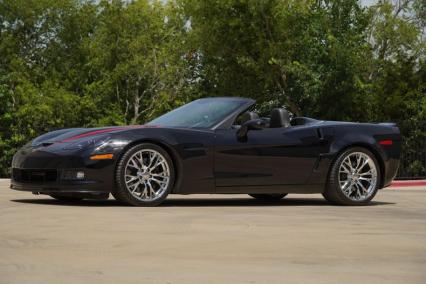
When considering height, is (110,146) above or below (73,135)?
below

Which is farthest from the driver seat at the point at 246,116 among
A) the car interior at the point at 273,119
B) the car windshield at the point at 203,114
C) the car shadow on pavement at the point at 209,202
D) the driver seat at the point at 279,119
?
the car shadow on pavement at the point at 209,202

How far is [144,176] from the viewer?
10.6 meters

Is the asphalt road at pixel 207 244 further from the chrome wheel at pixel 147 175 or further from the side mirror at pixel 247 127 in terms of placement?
the side mirror at pixel 247 127

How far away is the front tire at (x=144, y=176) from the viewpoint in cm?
1052

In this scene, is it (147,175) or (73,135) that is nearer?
(147,175)

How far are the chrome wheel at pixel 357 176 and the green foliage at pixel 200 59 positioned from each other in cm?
1469

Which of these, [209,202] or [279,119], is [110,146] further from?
[279,119]

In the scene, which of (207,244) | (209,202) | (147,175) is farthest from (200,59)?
(207,244)

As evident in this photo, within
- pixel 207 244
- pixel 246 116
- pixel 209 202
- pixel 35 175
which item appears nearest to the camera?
pixel 207 244

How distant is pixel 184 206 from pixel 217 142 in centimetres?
81

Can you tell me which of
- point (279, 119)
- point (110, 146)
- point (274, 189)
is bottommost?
point (274, 189)

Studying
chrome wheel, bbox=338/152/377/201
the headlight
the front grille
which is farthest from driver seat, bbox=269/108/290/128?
the front grille

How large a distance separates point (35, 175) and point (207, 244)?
4152 millimetres

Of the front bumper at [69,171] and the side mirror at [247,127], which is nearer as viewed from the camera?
the front bumper at [69,171]
